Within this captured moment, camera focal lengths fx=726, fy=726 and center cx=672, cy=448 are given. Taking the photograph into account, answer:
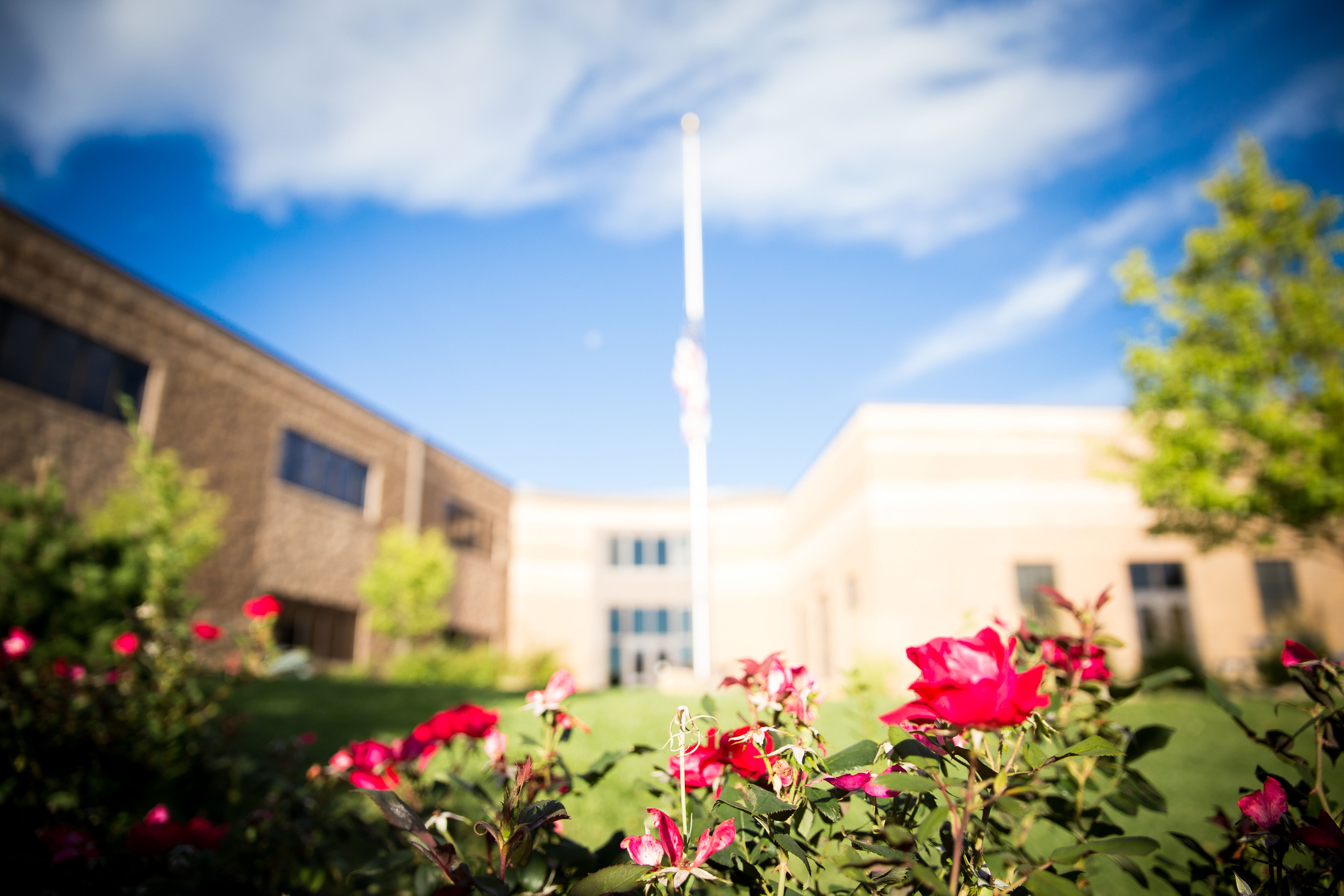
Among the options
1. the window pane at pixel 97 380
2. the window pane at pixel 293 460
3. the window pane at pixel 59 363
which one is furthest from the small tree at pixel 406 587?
the window pane at pixel 59 363

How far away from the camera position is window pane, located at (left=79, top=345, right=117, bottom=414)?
13172mm

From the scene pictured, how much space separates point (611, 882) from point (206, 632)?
3620 mm

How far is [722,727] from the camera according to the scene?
7.86 ft

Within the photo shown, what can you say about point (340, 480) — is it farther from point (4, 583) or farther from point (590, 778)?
point (590, 778)

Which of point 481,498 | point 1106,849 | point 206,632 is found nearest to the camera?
point 1106,849

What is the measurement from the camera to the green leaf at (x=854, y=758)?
117 centimetres

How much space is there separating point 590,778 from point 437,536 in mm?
19186

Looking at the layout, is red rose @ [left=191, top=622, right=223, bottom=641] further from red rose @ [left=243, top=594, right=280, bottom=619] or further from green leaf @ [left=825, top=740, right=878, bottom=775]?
green leaf @ [left=825, top=740, right=878, bottom=775]

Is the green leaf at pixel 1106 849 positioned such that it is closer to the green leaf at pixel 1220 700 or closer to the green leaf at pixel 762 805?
the green leaf at pixel 762 805

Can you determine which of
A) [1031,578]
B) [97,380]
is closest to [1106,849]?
[97,380]

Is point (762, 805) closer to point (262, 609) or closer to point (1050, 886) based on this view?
point (1050, 886)

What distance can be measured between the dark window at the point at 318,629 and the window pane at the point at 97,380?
597 cm

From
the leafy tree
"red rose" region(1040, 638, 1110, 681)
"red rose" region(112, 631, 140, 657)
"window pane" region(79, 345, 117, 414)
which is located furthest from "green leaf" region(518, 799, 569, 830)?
"window pane" region(79, 345, 117, 414)

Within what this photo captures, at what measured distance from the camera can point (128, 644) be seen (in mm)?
3486
